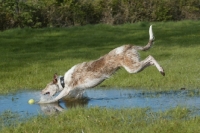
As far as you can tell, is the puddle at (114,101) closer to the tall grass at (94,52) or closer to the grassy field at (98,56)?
the grassy field at (98,56)

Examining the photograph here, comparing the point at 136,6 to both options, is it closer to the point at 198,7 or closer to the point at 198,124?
the point at 198,7

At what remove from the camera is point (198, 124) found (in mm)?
7797

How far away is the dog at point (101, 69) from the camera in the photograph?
434 inches

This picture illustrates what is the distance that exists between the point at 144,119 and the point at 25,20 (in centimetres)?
2014

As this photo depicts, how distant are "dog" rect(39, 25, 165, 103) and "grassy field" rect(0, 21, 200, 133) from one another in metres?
1.04

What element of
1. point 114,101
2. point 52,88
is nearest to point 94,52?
point 52,88

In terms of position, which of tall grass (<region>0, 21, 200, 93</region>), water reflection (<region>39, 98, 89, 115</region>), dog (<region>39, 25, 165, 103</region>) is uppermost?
dog (<region>39, 25, 165, 103</region>)

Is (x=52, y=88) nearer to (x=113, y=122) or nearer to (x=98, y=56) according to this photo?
(x=113, y=122)

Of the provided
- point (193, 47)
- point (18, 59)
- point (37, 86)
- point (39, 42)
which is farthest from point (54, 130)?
point (39, 42)

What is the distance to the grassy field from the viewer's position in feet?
26.7

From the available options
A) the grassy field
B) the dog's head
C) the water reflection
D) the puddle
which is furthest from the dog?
the grassy field

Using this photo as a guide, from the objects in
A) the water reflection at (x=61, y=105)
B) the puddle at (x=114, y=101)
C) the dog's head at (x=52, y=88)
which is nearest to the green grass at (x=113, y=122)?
the puddle at (x=114, y=101)

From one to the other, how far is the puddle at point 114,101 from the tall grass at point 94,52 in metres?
0.80

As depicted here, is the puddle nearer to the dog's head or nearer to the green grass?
the dog's head
